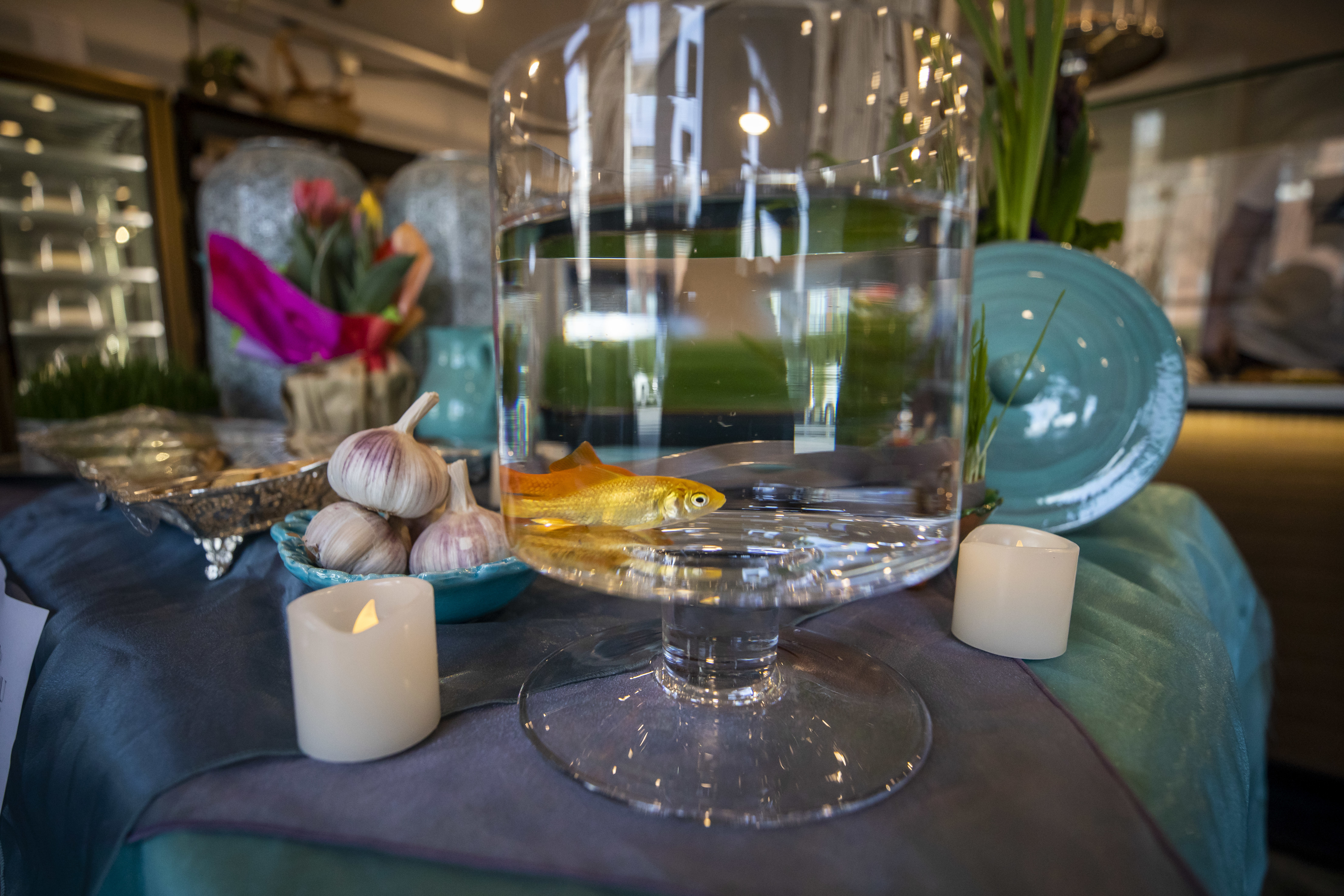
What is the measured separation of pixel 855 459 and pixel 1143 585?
1.08 ft

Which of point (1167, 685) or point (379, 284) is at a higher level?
point (379, 284)

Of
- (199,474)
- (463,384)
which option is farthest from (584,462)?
(463,384)

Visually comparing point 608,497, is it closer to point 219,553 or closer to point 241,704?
point 241,704

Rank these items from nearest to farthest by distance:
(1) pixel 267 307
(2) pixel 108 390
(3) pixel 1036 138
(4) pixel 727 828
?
(4) pixel 727 828, (3) pixel 1036 138, (1) pixel 267 307, (2) pixel 108 390

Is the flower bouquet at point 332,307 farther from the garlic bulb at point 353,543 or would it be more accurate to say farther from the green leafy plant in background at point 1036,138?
the green leafy plant in background at point 1036,138

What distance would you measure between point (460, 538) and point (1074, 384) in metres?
0.50

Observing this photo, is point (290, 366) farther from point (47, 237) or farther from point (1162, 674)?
point (47, 237)

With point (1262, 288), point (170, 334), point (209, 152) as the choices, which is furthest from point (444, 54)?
point (1262, 288)

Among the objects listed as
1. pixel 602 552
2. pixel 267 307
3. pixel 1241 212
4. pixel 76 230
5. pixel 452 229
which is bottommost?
pixel 602 552

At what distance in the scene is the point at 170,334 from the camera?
217 cm

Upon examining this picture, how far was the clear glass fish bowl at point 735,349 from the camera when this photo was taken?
0.25m

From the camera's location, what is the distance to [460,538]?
37cm

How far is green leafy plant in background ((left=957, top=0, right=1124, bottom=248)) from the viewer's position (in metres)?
0.55

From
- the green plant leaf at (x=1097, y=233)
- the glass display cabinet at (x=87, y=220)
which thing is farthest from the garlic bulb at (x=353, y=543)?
the glass display cabinet at (x=87, y=220)
